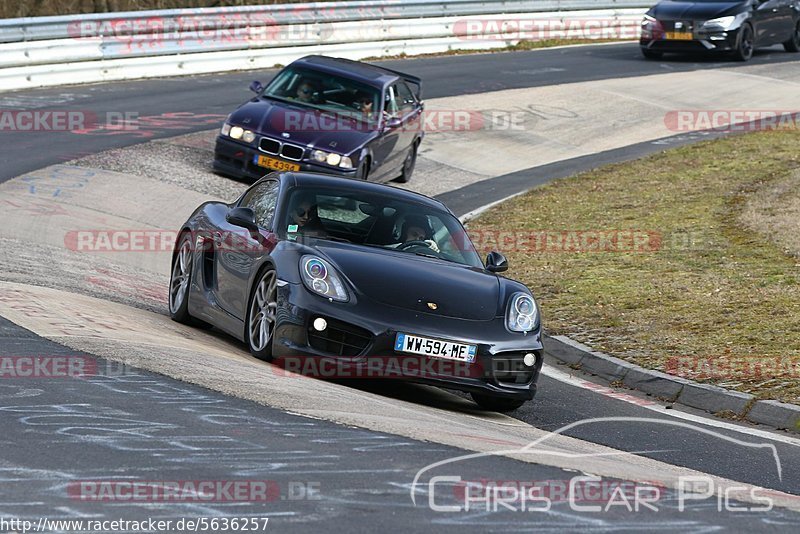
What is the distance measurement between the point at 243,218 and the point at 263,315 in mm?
958

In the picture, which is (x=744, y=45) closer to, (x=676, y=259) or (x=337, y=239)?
(x=676, y=259)

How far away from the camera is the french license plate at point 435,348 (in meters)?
8.52

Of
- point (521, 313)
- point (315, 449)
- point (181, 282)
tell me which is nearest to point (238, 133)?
point (181, 282)

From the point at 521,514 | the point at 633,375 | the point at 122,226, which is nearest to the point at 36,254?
the point at 122,226

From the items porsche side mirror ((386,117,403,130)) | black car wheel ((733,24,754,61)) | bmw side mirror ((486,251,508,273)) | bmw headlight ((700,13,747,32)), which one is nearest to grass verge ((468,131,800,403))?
bmw side mirror ((486,251,508,273))

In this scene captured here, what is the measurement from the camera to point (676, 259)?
14852 mm

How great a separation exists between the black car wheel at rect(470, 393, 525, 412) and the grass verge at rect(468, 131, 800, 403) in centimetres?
181

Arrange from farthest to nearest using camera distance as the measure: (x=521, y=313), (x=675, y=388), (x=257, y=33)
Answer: (x=257, y=33) < (x=675, y=388) < (x=521, y=313)

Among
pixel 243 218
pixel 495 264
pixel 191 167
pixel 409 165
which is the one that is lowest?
pixel 409 165

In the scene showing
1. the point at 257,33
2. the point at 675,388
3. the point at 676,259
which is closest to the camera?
Answer: the point at 675,388

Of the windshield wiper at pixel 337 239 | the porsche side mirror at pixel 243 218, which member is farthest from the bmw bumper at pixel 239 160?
the windshield wiper at pixel 337 239

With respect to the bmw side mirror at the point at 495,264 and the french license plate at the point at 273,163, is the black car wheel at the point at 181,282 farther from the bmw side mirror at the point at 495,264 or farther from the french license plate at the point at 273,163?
→ the french license plate at the point at 273,163

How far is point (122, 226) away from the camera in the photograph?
621 inches

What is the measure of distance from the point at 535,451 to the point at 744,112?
69.3 feet
